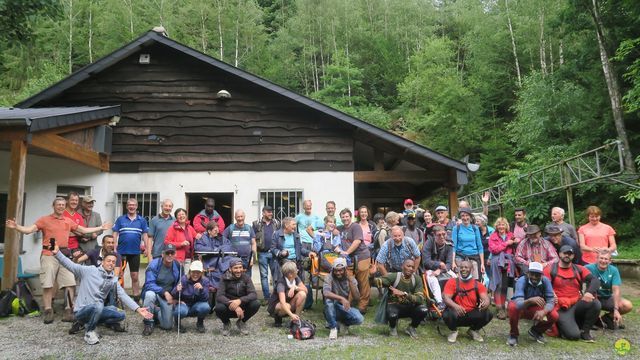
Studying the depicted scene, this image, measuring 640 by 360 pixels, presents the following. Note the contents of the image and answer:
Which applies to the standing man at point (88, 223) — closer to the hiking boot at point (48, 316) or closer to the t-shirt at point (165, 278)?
the hiking boot at point (48, 316)

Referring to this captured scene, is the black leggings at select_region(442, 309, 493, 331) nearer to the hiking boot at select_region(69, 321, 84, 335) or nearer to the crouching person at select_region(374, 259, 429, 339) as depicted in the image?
the crouching person at select_region(374, 259, 429, 339)

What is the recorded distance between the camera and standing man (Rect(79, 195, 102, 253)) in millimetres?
6062

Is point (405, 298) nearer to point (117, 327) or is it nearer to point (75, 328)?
point (117, 327)

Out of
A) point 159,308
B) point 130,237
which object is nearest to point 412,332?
point 159,308

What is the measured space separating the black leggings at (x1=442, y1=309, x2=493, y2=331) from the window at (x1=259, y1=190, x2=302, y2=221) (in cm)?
423

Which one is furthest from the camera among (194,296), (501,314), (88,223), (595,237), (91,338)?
(88,223)

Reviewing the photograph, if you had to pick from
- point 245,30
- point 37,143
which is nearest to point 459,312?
point 37,143

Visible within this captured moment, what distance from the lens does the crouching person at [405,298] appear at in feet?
17.0

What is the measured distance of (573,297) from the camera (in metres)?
5.25

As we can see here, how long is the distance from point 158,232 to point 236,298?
1963mm

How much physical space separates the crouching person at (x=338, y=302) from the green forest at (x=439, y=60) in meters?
8.33

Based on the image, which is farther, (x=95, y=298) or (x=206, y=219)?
(x=206, y=219)

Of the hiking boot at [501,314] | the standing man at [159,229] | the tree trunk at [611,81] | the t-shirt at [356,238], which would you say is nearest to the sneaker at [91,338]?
the standing man at [159,229]

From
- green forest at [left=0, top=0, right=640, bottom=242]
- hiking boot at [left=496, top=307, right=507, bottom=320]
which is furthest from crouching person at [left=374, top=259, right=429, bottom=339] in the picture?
green forest at [left=0, top=0, right=640, bottom=242]
